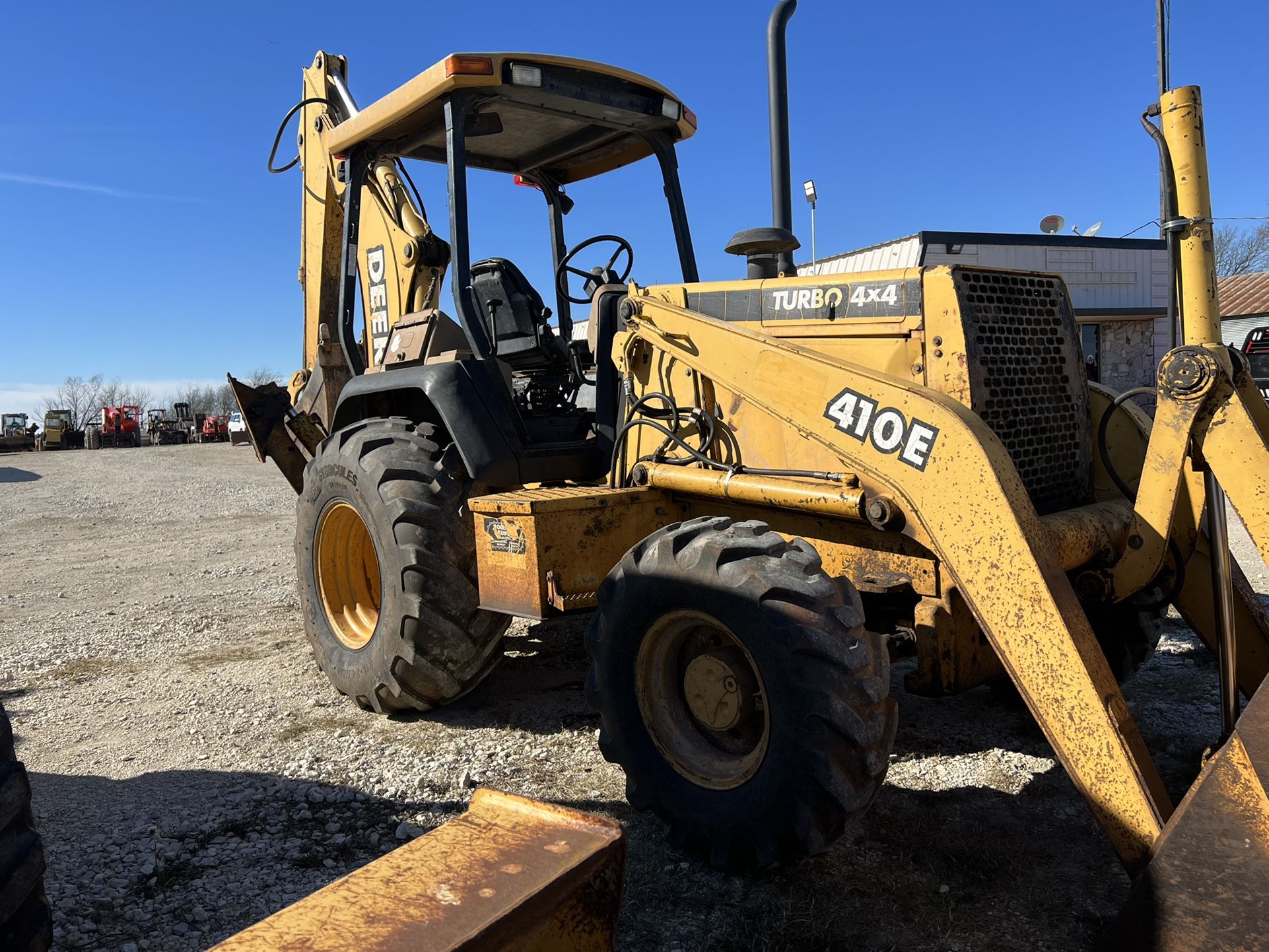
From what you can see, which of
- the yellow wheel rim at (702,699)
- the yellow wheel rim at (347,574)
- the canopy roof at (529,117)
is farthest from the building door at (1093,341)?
the yellow wheel rim at (702,699)

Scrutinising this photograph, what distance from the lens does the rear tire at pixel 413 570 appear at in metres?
4.27

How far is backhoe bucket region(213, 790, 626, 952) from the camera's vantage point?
4.55 ft

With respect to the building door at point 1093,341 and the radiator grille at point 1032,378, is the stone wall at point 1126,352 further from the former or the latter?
the radiator grille at point 1032,378

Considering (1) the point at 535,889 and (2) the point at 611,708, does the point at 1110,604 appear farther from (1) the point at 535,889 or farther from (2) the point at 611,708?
(1) the point at 535,889

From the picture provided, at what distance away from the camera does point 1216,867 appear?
2.27m

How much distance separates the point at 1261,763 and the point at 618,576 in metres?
1.88

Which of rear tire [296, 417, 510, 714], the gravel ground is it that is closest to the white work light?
rear tire [296, 417, 510, 714]

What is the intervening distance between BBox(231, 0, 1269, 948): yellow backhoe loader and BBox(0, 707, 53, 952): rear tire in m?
1.71

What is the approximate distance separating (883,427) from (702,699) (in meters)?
1.08

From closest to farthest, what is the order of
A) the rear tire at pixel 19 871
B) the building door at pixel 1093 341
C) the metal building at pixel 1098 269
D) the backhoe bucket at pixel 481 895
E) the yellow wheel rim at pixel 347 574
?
the backhoe bucket at pixel 481 895
the rear tire at pixel 19 871
the yellow wheel rim at pixel 347 574
the metal building at pixel 1098 269
the building door at pixel 1093 341

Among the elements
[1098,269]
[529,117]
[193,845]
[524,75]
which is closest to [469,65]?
[524,75]

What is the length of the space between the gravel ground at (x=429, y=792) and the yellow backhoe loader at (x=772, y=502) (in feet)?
0.76

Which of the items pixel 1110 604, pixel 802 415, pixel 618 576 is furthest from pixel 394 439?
pixel 1110 604

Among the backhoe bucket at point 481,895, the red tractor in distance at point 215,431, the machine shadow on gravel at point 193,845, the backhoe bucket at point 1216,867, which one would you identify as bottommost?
the machine shadow on gravel at point 193,845
